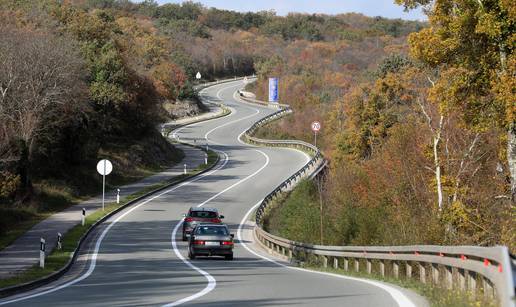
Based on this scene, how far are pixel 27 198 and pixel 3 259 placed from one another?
18707mm

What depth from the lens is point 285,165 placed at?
235 ft

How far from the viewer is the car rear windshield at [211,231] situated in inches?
1134

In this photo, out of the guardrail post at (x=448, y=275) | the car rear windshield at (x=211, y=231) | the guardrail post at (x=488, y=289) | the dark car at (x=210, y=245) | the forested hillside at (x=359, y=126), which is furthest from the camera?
the car rear windshield at (x=211, y=231)

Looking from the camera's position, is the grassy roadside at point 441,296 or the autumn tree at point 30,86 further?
the autumn tree at point 30,86

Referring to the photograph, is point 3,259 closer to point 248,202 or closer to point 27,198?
point 27,198

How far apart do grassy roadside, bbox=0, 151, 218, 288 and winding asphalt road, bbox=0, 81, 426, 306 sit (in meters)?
0.61

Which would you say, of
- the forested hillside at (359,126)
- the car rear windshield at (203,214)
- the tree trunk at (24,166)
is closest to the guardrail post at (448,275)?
the forested hillside at (359,126)

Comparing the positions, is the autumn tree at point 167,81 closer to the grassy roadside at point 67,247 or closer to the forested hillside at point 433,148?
the grassy roadside at point 67,247

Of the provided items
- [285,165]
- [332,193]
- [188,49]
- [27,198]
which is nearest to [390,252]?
[27,198]

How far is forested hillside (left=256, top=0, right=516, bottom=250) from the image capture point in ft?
66.2

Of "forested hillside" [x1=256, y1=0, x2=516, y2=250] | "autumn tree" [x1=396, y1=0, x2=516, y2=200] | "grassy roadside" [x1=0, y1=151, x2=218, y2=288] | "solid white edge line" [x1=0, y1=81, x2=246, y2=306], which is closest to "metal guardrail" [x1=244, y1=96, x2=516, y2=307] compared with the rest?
"forested hillside" [x1=256, y1=0, x2=516, y2=250]

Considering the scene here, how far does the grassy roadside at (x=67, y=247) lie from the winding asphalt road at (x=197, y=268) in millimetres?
606

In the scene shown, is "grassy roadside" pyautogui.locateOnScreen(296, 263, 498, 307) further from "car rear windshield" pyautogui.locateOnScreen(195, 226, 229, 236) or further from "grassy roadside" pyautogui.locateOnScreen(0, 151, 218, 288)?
"car rear windshield" pyautogui.locateOnScreen(195, 226, 229, 236)

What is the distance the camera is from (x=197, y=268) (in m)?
23.5
